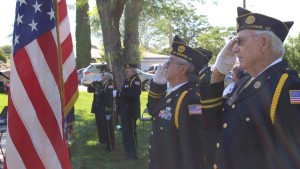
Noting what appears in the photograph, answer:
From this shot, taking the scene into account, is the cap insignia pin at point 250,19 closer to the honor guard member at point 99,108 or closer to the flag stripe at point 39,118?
the flag stripe at point 39,118

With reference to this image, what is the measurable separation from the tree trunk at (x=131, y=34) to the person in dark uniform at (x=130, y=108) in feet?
11.2

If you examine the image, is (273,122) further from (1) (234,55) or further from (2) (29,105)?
(2) (29,105)

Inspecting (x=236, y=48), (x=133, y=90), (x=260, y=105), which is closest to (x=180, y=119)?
(x=236, y=48)

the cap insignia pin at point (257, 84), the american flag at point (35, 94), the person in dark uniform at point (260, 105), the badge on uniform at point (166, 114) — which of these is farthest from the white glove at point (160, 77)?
the cap insignia pin at point (257, 84)

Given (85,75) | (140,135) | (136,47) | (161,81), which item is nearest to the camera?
(161,81)

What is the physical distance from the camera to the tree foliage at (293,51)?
34.3m

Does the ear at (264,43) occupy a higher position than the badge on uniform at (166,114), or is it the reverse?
the ear at (264,43)

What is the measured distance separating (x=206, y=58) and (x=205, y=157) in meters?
0.93

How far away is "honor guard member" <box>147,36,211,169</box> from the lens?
Result: 3279 millimetres

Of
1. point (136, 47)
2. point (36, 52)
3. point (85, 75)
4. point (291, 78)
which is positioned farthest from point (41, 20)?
point (85, 75)

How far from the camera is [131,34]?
39.4 ft

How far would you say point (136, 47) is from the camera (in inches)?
474

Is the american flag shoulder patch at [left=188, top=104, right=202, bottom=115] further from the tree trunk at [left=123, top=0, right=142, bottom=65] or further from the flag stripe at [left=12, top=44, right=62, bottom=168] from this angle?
the tree trunk at [left=123, top=0, right=142, bottom=65]

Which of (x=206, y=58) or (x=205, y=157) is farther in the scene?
(x=206, y=58)
